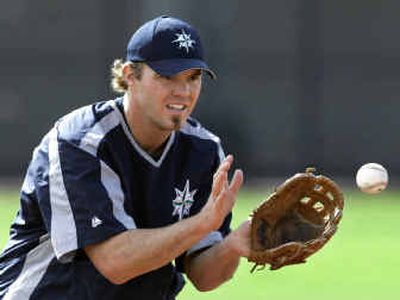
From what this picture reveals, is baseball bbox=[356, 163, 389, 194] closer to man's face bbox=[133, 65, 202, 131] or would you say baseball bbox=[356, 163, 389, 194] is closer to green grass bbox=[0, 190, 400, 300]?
man's face bbox=[133, 65, 202, 131]

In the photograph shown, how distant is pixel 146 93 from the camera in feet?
13.6

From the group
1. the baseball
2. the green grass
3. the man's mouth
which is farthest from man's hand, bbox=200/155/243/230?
the green grass

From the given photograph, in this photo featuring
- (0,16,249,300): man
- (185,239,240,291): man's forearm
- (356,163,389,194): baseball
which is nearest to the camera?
(0,16,249,300): man

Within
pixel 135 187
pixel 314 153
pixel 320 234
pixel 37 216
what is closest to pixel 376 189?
pixel 320 234

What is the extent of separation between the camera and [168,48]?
4.12 meters

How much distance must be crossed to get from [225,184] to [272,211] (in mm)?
443

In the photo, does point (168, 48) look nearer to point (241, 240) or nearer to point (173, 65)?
point (173, 65)

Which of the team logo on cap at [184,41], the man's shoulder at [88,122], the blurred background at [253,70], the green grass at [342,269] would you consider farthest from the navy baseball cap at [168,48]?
the blurred background at [253,70]

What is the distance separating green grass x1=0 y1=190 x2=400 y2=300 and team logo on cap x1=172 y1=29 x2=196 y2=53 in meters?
3.52

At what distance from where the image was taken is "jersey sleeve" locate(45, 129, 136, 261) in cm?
407

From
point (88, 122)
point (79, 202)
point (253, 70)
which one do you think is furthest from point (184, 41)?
point (253, 70)

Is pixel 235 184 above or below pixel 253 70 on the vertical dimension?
above

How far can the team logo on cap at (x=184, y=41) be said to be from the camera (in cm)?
416

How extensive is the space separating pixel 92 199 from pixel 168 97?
441 mm
